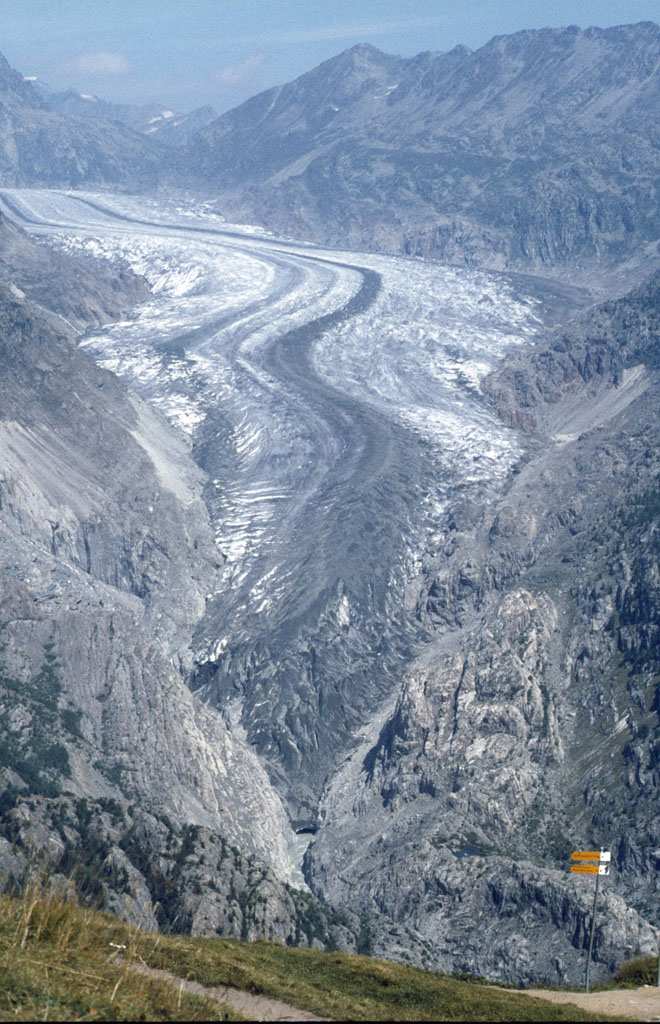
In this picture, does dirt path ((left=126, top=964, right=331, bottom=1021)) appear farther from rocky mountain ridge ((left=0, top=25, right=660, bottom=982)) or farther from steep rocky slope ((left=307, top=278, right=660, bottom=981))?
steep rocky slope ((left=307, top=278, right=660, bottom=981))

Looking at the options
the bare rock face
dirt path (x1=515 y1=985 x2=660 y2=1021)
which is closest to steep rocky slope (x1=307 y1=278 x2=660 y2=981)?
the bare rock face

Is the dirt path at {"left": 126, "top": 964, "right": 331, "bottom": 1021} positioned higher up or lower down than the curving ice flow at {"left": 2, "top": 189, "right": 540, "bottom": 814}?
lower down

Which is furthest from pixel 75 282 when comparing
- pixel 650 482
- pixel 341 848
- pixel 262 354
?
pixel 341 848

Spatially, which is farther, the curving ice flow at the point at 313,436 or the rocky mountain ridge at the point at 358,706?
the curving ice flow at the point at 313,436

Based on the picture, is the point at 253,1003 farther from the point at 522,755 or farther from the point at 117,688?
the point at 117,688

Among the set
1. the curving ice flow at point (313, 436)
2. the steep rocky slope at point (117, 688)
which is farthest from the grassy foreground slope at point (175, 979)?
the curving ice flow at point (313, 436)

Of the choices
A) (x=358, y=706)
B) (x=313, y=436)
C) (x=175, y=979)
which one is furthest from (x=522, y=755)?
(x=313, y=436)

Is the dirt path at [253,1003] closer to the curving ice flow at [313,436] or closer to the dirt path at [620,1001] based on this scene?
the dirt path at [620,1001]
